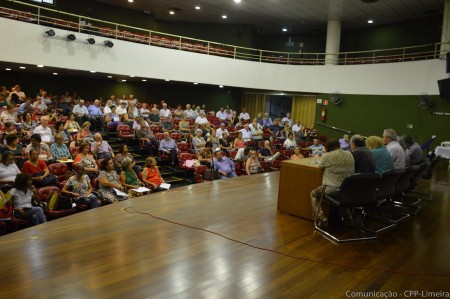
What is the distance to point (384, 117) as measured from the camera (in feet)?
39.9

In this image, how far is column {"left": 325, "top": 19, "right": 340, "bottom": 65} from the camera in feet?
44.1

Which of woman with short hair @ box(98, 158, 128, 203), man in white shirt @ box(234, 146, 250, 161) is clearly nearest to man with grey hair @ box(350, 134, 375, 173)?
woman with short hair @ box(98, 158, 128, 203)

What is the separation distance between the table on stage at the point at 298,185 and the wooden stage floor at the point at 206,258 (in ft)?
0.43

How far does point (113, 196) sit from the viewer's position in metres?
4.96

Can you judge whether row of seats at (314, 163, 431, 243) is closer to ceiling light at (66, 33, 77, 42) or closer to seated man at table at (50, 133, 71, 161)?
seated man at table at (50, 133, 71, 161)

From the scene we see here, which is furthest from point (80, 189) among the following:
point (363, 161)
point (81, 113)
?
point (81, 113)

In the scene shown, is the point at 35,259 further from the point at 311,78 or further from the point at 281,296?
the point at 311,78

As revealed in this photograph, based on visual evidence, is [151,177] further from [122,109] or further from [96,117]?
[122,109]

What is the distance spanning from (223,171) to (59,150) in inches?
117

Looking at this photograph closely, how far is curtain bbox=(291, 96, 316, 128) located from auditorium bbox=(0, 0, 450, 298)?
0.07 metres

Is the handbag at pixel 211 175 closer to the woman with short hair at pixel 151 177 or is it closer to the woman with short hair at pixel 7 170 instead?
the woman with short hair at pixel 151 177

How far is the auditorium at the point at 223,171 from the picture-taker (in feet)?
8.68

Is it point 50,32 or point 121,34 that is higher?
point 121,34

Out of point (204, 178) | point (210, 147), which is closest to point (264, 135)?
point (210, 147)
